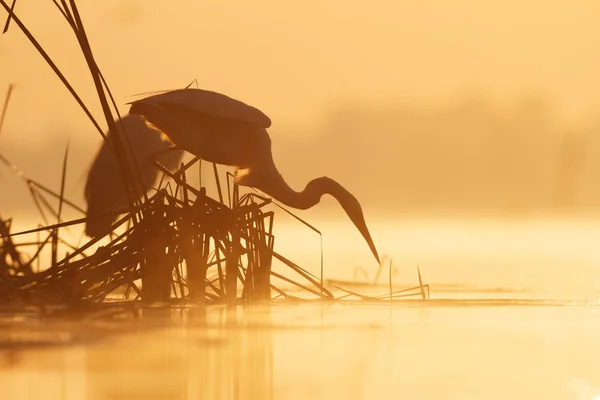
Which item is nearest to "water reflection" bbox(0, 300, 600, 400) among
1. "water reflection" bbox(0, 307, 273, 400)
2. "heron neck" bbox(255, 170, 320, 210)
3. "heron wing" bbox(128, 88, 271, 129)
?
"water reflection" bbox(0, 307, 273, 400)

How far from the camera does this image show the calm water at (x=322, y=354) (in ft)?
12.0

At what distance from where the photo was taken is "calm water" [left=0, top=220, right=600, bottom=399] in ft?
12.0

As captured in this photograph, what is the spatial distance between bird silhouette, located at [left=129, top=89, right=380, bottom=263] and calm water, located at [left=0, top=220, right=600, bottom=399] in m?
1.33

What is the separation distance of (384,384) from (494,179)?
38.3 m

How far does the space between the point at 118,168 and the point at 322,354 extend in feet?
17.3

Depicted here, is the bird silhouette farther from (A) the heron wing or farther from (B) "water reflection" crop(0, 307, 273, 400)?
(B) "water reflection" crop(0, 307, 273, 400)

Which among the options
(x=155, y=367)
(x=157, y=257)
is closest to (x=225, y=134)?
(x=157, y=257)

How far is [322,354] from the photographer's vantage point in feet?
14.6

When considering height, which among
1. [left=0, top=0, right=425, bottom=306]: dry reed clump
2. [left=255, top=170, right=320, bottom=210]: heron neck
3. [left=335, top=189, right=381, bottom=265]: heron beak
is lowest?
[left=0, top=0, right=425, bottom=306]: dry reed clump

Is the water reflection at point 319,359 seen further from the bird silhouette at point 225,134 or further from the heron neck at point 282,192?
the heron neck at point 282,192

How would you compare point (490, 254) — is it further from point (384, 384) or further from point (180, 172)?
point (384, 384)

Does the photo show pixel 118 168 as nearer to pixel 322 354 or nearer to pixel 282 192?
pixel 282 192

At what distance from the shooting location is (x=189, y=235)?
6605 mm

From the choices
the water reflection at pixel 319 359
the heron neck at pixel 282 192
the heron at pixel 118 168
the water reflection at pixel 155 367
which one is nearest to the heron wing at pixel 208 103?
the heron neck at pixel 282 192
